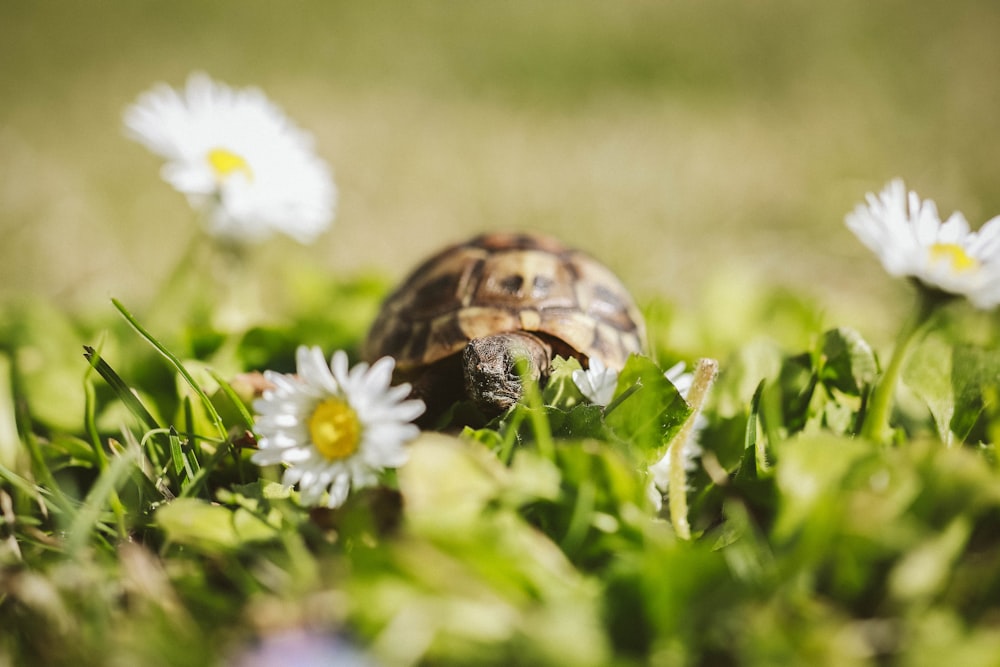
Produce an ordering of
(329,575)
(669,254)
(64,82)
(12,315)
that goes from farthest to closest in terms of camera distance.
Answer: (64,82)
(669,254)
(12,315)
(329,575)

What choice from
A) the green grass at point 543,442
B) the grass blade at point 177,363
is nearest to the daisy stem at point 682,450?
the green grass at point 543,442

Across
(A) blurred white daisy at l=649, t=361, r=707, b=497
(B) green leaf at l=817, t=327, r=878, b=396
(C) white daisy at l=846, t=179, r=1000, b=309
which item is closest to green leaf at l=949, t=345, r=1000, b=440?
(B) green leaf at l=817, t=327, r=878, b=396

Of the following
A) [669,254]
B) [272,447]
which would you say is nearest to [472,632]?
[272,447]

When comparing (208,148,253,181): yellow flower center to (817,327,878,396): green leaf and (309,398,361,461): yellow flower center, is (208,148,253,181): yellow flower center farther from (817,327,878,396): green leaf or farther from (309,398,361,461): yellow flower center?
(817,327,878,396): green leaf

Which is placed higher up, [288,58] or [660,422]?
[288,58]

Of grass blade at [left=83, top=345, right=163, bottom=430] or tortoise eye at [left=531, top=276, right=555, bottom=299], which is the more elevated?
tortoise eye at [left=531, top=276, right=555, bottom=299]

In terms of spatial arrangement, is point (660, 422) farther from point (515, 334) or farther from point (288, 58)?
point (288, 58)
